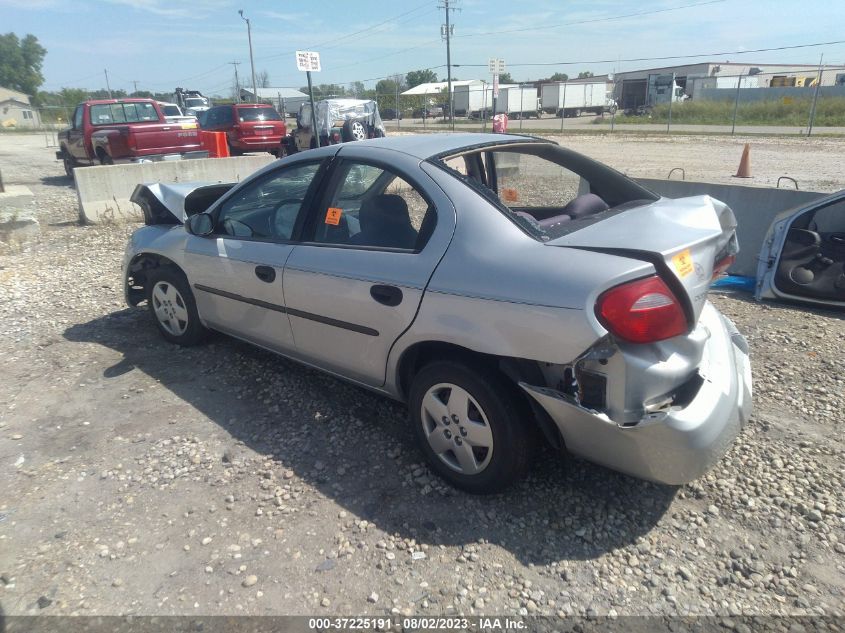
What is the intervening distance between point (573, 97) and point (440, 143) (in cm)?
5178

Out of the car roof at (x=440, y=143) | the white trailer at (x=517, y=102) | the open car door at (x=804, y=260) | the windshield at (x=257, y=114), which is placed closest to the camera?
the car roof at (x=440, y=143)

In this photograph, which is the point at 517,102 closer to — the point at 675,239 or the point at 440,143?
the point at 440,143

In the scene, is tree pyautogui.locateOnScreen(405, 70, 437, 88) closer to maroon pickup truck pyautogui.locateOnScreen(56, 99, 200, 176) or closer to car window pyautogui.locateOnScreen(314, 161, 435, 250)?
maroon pickup truck pyautogui.locateOnScreen(56, 99, 200, 176)

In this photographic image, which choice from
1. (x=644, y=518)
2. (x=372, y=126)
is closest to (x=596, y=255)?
(x=644, y=518)

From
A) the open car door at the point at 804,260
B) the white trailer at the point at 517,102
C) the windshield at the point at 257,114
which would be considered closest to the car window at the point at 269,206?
the open car door at the point at 804,260

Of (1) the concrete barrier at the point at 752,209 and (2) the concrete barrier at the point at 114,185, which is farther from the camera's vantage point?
(2) the concrete barrier at the point at 114,185

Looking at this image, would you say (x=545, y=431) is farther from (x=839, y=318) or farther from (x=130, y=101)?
(x=130, y=101)

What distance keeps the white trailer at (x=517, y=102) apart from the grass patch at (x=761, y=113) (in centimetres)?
1052

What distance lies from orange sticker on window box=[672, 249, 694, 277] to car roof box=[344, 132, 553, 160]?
132 cm

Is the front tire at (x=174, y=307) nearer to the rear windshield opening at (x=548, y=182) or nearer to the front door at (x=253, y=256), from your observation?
the front door at (x=253, y=256)

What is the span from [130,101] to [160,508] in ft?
47.0

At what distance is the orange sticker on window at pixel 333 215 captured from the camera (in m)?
3.47

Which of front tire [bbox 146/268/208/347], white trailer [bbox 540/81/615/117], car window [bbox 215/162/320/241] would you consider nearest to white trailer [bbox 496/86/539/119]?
white trailer [bbox 540/81/615/117]

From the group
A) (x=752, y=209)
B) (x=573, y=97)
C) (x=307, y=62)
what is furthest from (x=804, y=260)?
(x=573, y=97)
